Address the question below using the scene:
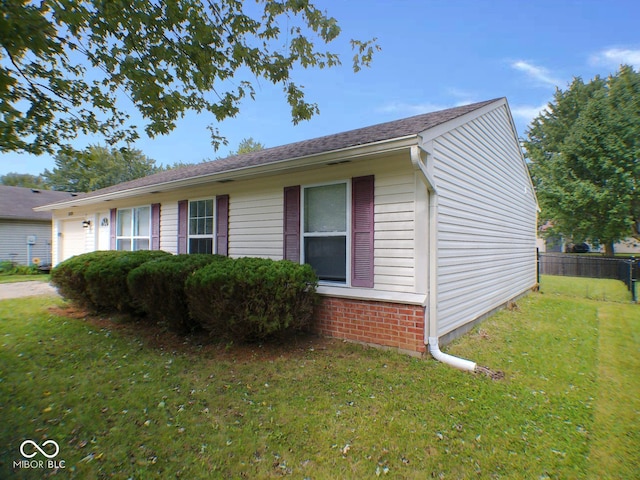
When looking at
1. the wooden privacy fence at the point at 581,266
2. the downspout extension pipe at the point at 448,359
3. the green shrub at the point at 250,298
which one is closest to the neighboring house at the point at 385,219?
the downspout extension pipe at the point at 448,359

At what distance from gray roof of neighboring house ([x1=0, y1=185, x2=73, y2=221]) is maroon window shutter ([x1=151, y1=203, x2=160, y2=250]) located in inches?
517

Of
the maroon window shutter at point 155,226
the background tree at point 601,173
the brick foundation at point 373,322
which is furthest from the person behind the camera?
the background tree at point 601,173

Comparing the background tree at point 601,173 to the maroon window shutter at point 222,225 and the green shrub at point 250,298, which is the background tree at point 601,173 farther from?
the green shrub at point 250,298

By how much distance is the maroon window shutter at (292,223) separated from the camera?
5770mm

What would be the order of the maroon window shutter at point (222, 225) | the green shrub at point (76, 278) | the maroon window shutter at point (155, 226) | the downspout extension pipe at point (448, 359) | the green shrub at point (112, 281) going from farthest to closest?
the maroon window shutter at point (155, 226) → the maroon window shutter at point (222, 225) → the green shrub at point (76, 278) → the green shrub at point (112, 281) → the downspout extension pipe at point (448, 359)

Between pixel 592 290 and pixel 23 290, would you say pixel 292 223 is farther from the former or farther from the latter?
pixel 592 290

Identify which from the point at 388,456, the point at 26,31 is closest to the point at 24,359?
the point at 26,31

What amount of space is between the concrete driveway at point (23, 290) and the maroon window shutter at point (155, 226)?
332cm

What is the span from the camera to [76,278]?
254 inches

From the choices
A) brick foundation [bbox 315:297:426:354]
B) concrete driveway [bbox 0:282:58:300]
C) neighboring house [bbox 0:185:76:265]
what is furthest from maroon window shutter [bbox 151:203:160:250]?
neighboring house [bbox 0:185:76:265]

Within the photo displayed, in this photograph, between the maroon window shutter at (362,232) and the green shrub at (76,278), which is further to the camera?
the green shrub at (76,278)

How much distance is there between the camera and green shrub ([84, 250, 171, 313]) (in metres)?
5.98

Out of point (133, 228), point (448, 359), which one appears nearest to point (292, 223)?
point (448, 359)

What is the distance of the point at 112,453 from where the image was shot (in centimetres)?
250
